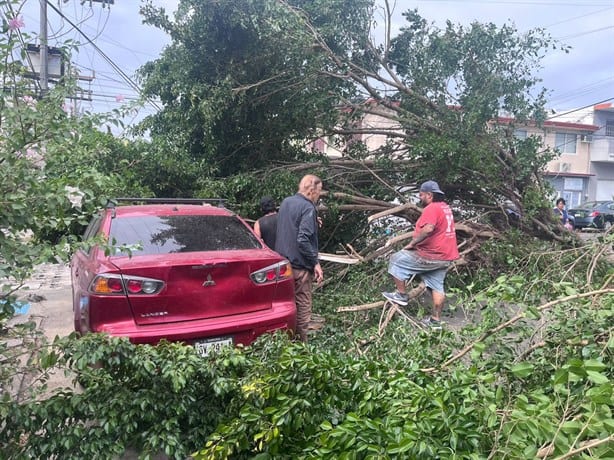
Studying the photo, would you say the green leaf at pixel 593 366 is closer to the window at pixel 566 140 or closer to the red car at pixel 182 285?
the red car at pixel 182 285

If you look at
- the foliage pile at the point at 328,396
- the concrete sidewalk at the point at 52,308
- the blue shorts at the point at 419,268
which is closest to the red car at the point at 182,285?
the concrete sidewalk at the point at 52,308

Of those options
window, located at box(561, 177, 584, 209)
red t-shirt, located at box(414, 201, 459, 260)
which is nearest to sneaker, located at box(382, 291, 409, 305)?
red t-shirt, located at box(414, 201, 459, 260)

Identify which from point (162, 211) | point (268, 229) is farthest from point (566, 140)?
point (162, 211)

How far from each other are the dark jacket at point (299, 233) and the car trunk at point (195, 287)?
71 cm

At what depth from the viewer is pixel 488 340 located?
254cm

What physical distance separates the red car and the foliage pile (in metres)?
0.91

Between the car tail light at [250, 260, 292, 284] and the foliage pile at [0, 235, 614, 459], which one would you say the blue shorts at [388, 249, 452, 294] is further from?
the foliage pile at [0, 235, 614, 459]

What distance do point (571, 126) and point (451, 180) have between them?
3076 cm

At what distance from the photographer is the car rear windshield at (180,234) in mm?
3934

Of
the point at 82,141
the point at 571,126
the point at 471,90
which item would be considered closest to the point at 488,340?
the point at 82,141

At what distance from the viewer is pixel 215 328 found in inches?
142

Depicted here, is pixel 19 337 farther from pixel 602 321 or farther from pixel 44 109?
pixel 602 321

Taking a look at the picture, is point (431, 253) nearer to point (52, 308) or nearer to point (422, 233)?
point (422, 233)

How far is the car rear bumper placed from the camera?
3.40 metres
